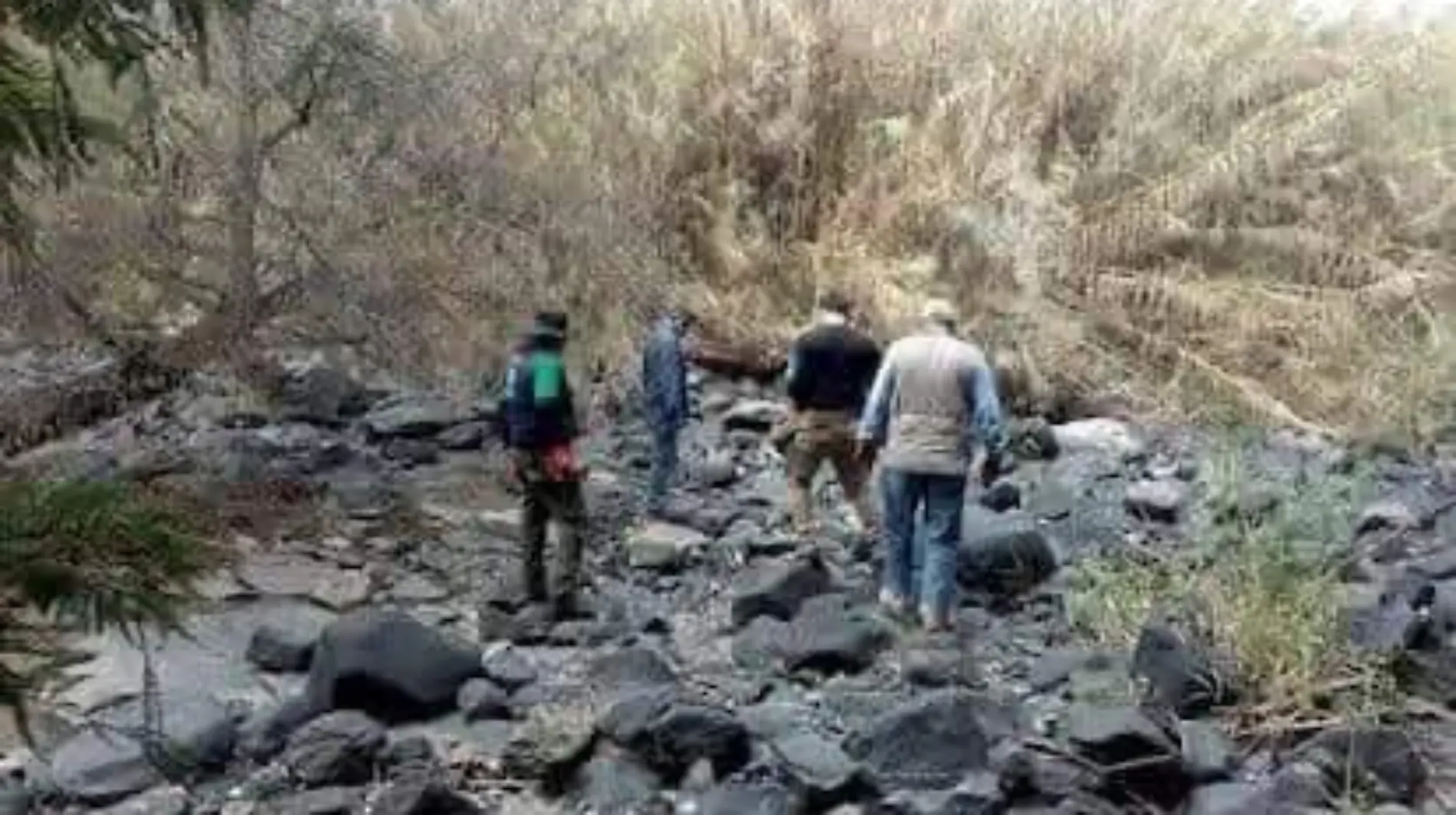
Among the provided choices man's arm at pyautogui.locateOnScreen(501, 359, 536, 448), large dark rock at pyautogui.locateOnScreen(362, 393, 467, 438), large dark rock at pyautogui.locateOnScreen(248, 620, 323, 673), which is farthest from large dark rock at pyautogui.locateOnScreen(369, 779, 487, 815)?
large dark rock at pyautogui.locateOnScreen(362, 393, 467, 438)

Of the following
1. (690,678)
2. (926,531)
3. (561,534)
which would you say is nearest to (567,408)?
(561,534)

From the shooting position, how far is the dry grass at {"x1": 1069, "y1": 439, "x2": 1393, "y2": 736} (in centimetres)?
775

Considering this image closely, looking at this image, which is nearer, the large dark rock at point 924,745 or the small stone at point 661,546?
the large dark rock at point 924,745

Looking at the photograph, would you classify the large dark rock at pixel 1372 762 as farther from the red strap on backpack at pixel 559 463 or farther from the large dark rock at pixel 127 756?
the large dark rock at pixel 127 756

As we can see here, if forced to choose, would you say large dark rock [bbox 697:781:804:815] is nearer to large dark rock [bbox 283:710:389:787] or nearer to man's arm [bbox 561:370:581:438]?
large dark rock [bbox 283:710:389:787]

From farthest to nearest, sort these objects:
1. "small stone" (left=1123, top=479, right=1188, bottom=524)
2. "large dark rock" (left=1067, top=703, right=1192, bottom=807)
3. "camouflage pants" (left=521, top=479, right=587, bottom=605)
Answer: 1. "small stone" (left=1123, top=479, right=1188, bottom=524)
2. "camouflage pants" (left=521, top=479, right=587, bottom=605)
3. "large dark rock" (left=1067, top=703, right=1192, bottom=807)

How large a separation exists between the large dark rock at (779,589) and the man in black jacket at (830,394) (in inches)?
40.5

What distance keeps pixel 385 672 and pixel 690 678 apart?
1.36 meters

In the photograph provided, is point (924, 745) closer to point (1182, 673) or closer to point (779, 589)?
point (1182, 673)

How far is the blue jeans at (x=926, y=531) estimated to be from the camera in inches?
354

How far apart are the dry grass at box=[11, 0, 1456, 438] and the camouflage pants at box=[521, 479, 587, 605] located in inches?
165

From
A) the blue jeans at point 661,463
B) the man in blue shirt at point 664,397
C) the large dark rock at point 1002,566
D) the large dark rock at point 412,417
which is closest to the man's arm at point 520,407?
the man in blue shirt at point 664,397

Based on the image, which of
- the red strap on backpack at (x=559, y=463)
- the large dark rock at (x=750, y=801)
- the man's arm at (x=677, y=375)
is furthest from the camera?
the man's arm at (x=677, y=375)

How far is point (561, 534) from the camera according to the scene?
962 cm
